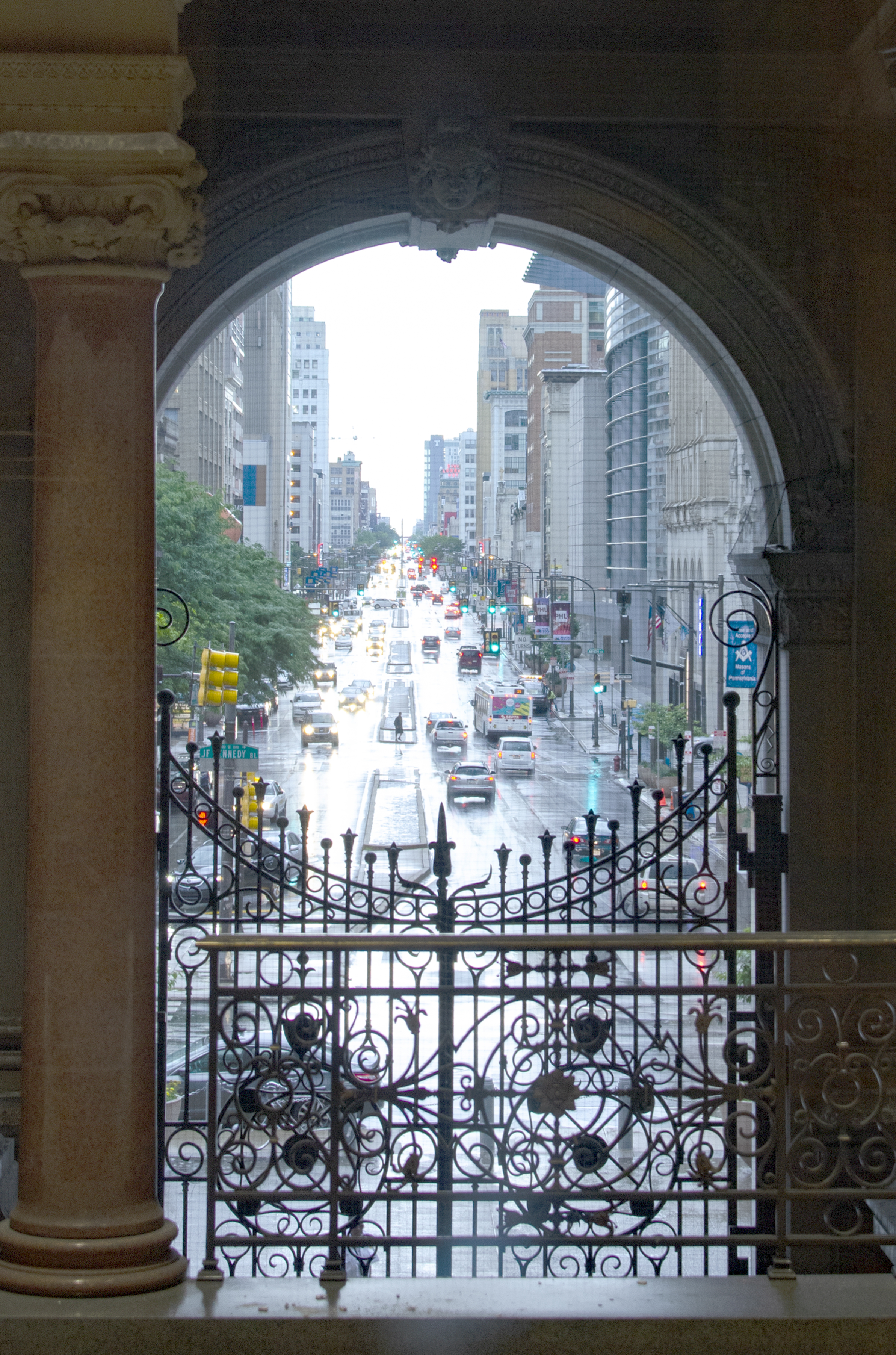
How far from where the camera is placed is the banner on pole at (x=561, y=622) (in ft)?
123

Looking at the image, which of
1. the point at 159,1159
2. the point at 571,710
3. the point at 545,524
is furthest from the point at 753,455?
the point at 545,524

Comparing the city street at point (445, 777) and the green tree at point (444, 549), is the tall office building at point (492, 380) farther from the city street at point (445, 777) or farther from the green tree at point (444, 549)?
the city street at point (445, 777)

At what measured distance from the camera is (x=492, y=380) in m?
124

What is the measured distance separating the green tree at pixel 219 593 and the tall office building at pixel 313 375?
89.4 meters

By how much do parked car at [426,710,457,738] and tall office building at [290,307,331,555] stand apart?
266 feet

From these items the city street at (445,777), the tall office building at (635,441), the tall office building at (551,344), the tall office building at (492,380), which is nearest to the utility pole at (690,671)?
the city street at (445,777)

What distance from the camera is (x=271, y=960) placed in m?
12.2

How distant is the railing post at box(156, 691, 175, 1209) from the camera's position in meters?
5.05

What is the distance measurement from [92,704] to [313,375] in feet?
400

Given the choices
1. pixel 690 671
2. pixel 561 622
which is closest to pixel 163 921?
pixel 690 671

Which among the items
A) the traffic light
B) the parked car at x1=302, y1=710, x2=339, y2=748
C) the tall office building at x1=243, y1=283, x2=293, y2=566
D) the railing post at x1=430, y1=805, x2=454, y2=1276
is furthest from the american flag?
the railing post at x1=430, y1=805, x2=454, y2=1276

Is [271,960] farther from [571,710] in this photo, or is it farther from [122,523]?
[571,710]

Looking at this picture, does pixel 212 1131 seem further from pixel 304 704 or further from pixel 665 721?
pixel 304 704

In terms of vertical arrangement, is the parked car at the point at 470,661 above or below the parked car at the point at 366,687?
above
